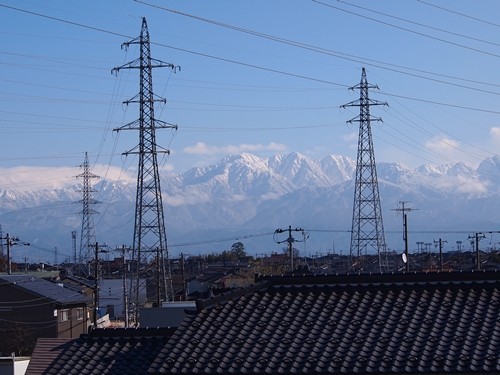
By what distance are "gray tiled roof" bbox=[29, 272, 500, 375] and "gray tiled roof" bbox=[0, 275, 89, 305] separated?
2930cm

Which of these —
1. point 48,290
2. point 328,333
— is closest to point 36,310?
point 48,290

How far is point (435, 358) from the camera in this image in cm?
1155

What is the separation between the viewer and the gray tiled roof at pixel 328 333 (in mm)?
11742

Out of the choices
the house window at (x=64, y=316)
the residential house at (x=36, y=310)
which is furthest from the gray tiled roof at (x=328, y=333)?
the house window at (x=64, y=316)

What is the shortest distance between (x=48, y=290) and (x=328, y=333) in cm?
3341

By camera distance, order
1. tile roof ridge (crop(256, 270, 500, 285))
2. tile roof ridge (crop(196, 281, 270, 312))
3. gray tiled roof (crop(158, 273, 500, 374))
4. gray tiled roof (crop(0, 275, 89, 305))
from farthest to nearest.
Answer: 1. gray tiled roof (crop(0, 275, 89, 305))
2. tile roof ridge (crop(196, 281, 270, 312))
3. tile roof ridge (crop(256, 270, 500, 285))
4. gray tiled roof (crop(158, 273, 500, 374))

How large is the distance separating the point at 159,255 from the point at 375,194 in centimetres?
1138

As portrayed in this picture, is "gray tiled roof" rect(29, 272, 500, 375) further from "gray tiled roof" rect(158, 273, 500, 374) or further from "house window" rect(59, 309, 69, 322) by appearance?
"house window" rect(59, 309, 69, 322)

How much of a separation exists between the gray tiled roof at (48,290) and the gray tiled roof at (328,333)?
1154 inches

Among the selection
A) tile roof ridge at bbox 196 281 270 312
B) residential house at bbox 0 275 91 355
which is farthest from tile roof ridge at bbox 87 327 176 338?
residential house at bbox 0 275 91 355

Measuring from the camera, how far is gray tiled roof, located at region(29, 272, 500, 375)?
38.5 feet

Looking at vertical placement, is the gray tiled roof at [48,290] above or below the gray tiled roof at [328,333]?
below

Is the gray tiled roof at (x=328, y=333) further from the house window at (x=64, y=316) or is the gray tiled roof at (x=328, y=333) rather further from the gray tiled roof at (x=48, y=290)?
the house window at (x=64, y=316)

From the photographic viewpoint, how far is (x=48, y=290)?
144ft
